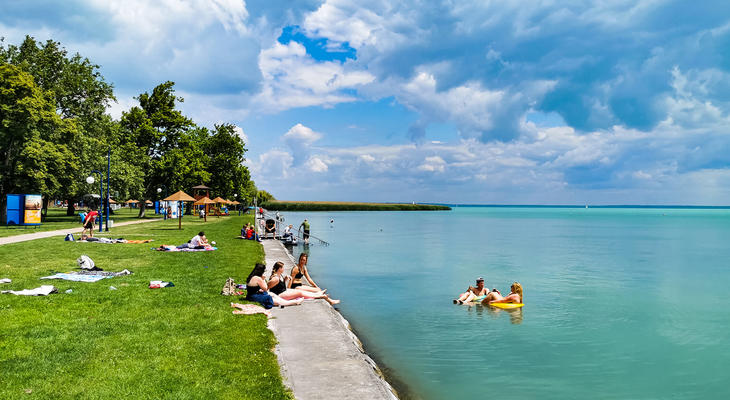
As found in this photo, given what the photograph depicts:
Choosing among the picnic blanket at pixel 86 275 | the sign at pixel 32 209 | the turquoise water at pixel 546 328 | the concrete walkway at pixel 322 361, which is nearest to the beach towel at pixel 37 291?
the picnic blanket at pixel 86 275

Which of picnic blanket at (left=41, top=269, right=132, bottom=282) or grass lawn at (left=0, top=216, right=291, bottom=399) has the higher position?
picnic blanket at (left=41, top=269, right=132, bottom=282)

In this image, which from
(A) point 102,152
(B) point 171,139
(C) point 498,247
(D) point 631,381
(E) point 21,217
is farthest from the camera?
(B) point 171,139

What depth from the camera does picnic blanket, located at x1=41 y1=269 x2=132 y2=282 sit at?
13.0 metres

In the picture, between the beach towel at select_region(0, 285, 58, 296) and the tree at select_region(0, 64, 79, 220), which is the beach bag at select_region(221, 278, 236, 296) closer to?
the beach towel at select_region(0, 285, 58, 296)

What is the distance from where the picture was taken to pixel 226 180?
251 feet

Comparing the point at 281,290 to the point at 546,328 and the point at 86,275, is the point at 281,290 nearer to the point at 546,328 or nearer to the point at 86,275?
the point at 86,275

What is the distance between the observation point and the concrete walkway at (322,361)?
6.27 m

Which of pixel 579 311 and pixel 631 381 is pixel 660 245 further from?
pixel 631 381

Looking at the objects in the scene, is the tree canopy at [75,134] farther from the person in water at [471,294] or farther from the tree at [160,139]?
the person in water at [471,294]

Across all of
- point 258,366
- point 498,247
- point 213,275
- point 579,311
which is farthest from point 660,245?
point 258,366

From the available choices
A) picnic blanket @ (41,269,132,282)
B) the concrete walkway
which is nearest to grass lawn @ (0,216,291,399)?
the concrete walkway

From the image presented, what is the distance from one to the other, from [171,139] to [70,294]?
5248 cm

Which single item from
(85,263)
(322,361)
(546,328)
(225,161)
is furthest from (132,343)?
(225,161)

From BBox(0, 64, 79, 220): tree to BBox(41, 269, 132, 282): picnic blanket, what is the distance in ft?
88.8
